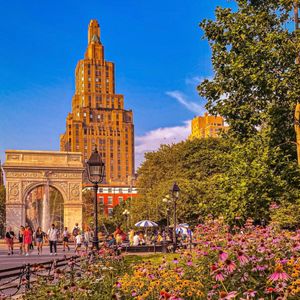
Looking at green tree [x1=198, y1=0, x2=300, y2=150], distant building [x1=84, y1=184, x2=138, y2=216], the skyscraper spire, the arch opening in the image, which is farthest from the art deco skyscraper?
green tree [x1=198, y1=0, x2=300, y2=150]

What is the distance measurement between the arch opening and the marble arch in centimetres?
345

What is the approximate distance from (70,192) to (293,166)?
43232 millimetres

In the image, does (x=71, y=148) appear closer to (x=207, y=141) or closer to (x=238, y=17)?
(x=207, y=141)

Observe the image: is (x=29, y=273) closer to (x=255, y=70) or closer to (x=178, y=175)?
(x=255, y=70)

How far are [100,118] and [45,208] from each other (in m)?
80.9

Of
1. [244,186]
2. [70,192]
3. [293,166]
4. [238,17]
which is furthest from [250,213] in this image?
[70,192]

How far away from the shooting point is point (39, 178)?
2297 inches

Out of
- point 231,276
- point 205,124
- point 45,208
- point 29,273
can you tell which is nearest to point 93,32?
point 205,124

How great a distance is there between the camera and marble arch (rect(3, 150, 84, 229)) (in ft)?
188

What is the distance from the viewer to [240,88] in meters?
18.8

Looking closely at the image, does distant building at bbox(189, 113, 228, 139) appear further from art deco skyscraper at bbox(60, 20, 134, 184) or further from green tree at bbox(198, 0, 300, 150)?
green tree at bbox(198, 0, 300, 150)

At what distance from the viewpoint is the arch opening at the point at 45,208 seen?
2837 inches

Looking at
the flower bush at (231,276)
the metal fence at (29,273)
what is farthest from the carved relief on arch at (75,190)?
the flower bush at (231,276)

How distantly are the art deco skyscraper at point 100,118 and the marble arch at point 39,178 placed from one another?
262ft
